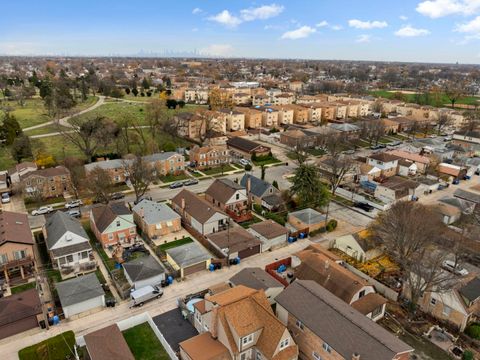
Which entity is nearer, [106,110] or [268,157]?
[268,157]

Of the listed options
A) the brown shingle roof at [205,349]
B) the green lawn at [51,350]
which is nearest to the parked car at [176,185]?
the green lawn at [51,350]

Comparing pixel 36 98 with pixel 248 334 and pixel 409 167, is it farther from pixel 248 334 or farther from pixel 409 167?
pixel 248 334

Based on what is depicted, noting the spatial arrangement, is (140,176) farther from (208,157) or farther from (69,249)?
(208,157)

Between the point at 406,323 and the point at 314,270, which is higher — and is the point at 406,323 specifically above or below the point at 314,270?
below

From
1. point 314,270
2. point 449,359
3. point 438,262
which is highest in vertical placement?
point 438,262

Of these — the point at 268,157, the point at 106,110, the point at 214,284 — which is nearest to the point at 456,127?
the point at 268,157

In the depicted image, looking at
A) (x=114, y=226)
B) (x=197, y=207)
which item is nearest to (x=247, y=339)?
(x=114, y=226)
